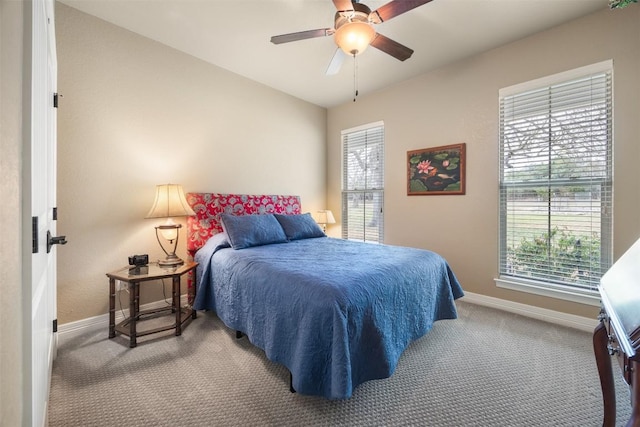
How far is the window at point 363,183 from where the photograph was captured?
4027mm

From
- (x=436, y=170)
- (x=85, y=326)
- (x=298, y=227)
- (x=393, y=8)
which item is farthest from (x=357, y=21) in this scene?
(x=85, y=326)

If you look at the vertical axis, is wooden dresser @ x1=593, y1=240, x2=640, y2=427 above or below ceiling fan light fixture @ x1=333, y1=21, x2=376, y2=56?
below

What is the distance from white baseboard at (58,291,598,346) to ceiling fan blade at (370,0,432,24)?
9.62 feet

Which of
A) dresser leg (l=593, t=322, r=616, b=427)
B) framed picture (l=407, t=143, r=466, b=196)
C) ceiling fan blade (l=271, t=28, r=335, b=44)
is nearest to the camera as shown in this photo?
dresser leg (l=593, t=322, r=616, b=427)

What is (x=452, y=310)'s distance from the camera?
92.9 inches

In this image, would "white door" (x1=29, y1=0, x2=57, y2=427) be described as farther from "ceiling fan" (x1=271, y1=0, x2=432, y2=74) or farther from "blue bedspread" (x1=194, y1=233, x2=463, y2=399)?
"ceiling fan" (x1=271, y1=0, x2=432, y2=74)

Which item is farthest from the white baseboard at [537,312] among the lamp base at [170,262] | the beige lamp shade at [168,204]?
the beige lamp shade at [168,204]

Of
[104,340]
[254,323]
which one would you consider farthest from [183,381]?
[104,340]

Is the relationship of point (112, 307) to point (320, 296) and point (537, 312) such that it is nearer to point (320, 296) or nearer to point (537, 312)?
point (320, 296)

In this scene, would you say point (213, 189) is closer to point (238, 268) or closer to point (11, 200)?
point (238, 268)

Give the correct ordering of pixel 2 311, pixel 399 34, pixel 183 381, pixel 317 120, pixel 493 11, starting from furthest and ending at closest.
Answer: pixel 317 120, pixel 399 34, pixel 493 11, pixel 183 381, pixel 2 311

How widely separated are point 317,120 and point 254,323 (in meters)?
3.59

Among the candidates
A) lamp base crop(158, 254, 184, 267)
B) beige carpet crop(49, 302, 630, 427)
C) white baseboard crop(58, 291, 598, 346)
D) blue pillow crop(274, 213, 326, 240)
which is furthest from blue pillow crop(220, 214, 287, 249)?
white baseboard crop(58, 291, 598, 346)

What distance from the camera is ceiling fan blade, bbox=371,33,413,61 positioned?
2094mm
